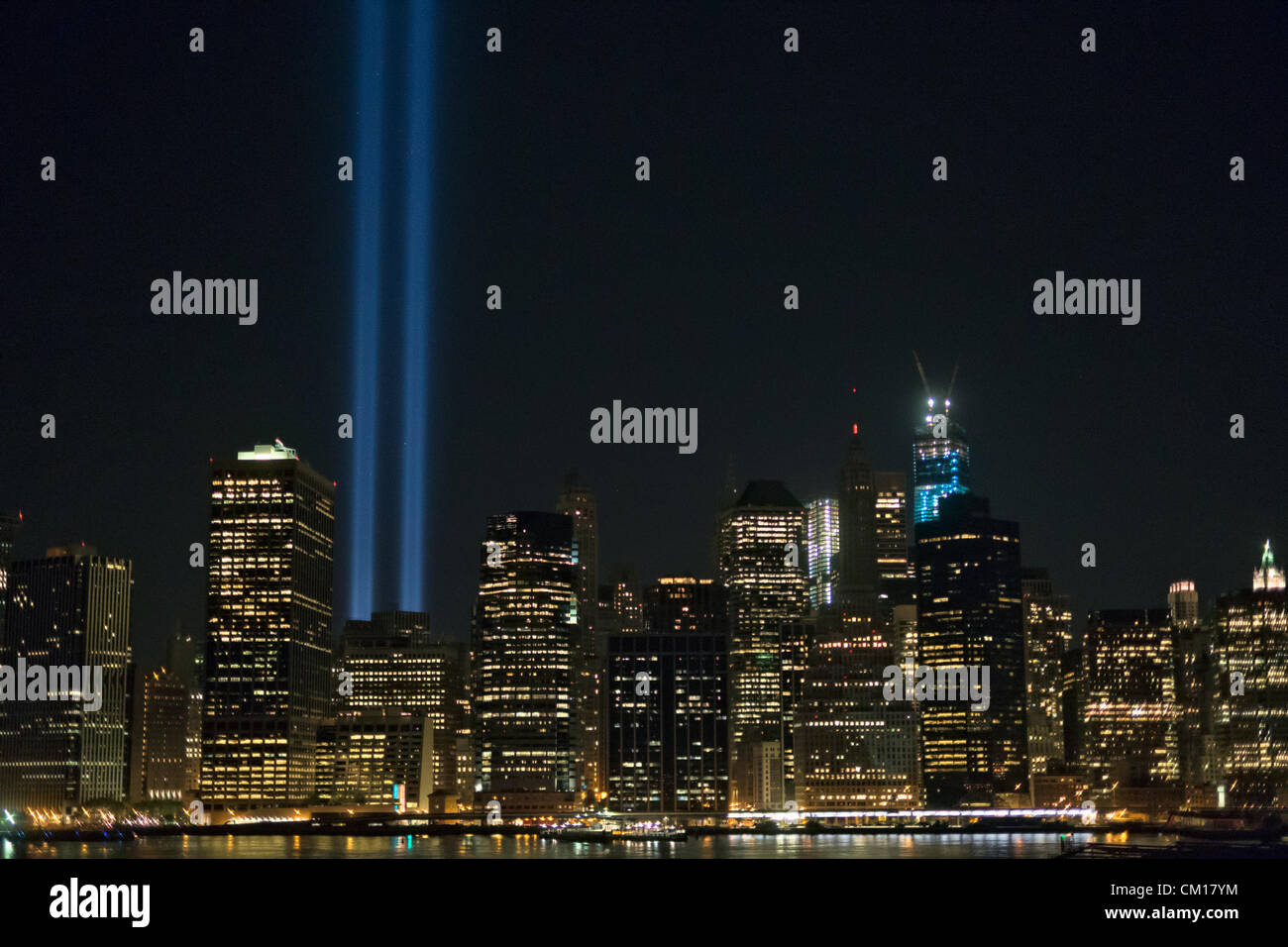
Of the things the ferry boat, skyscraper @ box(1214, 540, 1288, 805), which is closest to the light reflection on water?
the ferry boat

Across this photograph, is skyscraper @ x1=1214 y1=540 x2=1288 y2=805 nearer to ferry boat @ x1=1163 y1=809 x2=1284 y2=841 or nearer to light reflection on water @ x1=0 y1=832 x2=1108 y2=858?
ferry boat @ x1=1163 y1=809 x2=1284 y2=841

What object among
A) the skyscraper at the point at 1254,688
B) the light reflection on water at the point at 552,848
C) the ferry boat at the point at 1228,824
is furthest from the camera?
the skyscraper at the point at 1254,688

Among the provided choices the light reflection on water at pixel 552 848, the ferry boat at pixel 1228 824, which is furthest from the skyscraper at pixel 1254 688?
the light reflection on water at pixel 552 848

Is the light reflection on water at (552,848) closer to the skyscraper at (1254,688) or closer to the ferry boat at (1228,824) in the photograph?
the ferry boat at (1228,824)

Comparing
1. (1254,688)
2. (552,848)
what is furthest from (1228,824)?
(552,848)
